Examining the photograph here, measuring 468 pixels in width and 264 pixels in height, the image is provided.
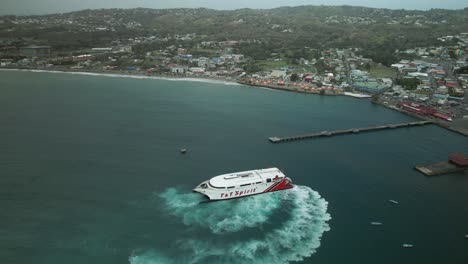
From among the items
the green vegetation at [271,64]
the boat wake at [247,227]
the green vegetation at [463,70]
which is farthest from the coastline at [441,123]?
the green vegetation at [271,64]

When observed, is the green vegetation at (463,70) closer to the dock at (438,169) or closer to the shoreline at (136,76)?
the shoreline at (136,76)

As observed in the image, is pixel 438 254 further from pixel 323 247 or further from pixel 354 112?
pixel 354 112

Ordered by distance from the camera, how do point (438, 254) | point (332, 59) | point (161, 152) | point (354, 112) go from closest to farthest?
1. point (438, 254)
2. point (161, 152)
3. point (354, 112)
4. point (332, 59)

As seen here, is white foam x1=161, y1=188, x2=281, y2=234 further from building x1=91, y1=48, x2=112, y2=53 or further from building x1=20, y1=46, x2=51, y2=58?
building x1=91, y1=48, x2=112, y2=53

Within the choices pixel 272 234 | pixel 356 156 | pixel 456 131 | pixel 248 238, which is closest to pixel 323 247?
pixel 272 234

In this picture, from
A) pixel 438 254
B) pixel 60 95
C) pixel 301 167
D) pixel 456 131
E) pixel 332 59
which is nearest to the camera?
pixel 438 254

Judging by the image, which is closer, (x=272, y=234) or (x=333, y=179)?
(x=272, y=234)

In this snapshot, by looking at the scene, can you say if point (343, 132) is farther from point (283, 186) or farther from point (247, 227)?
point (247, 227)

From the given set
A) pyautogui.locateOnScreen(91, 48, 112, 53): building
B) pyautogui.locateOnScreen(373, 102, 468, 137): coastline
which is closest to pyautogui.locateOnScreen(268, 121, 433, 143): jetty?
pyautogui.locateOnScreen(373, 102, 468, 137): coastline
